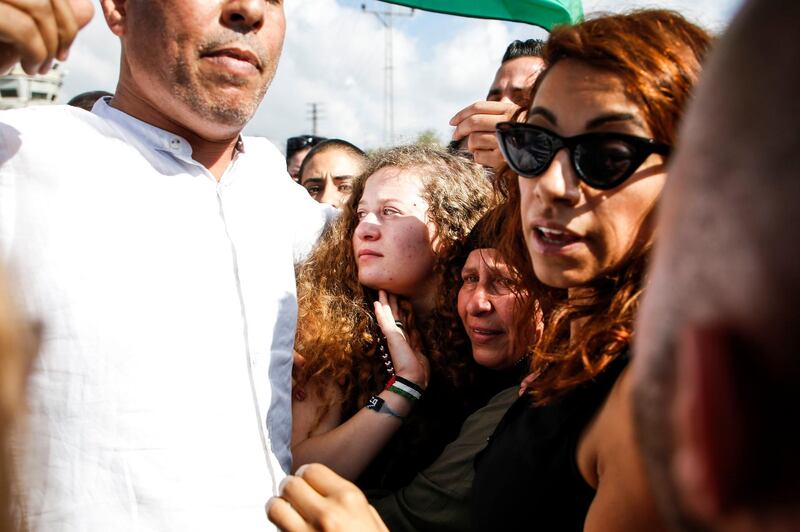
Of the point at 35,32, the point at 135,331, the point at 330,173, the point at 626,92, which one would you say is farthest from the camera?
the point at 330,173

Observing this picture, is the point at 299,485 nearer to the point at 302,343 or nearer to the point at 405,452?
the point at 405,452

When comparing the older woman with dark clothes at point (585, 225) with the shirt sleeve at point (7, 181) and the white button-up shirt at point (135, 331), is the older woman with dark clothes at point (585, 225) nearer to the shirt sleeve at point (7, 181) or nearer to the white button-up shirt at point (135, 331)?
the white button-up shirt at point (135, 331)

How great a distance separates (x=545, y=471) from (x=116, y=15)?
5.85 ft

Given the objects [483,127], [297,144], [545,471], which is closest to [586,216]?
[545,471]

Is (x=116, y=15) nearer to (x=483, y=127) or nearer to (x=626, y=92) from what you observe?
(x=483, y=127)

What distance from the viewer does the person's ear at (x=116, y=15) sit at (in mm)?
1945

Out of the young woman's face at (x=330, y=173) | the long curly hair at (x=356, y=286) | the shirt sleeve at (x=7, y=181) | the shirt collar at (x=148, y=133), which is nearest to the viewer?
the shirt sleeve at (x=7, y=181)

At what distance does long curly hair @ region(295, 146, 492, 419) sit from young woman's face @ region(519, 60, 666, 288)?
119cm

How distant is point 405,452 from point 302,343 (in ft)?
1.94

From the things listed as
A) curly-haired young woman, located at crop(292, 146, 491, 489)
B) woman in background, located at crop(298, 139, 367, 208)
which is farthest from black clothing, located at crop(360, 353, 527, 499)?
woman in background, located at crop(298, 139, 367, 208)

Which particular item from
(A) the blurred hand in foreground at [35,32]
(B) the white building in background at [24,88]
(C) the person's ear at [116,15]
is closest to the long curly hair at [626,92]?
(A) the blurred hand in foreground at [35,32]

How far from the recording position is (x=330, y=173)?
217 inches

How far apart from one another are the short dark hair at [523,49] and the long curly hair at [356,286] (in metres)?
1.37

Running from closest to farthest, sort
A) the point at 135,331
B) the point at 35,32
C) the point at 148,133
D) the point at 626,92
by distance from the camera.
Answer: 1. the point at 35,32
2. the point at 626,92
3. the point at 135,331
4. the point at 148,133
